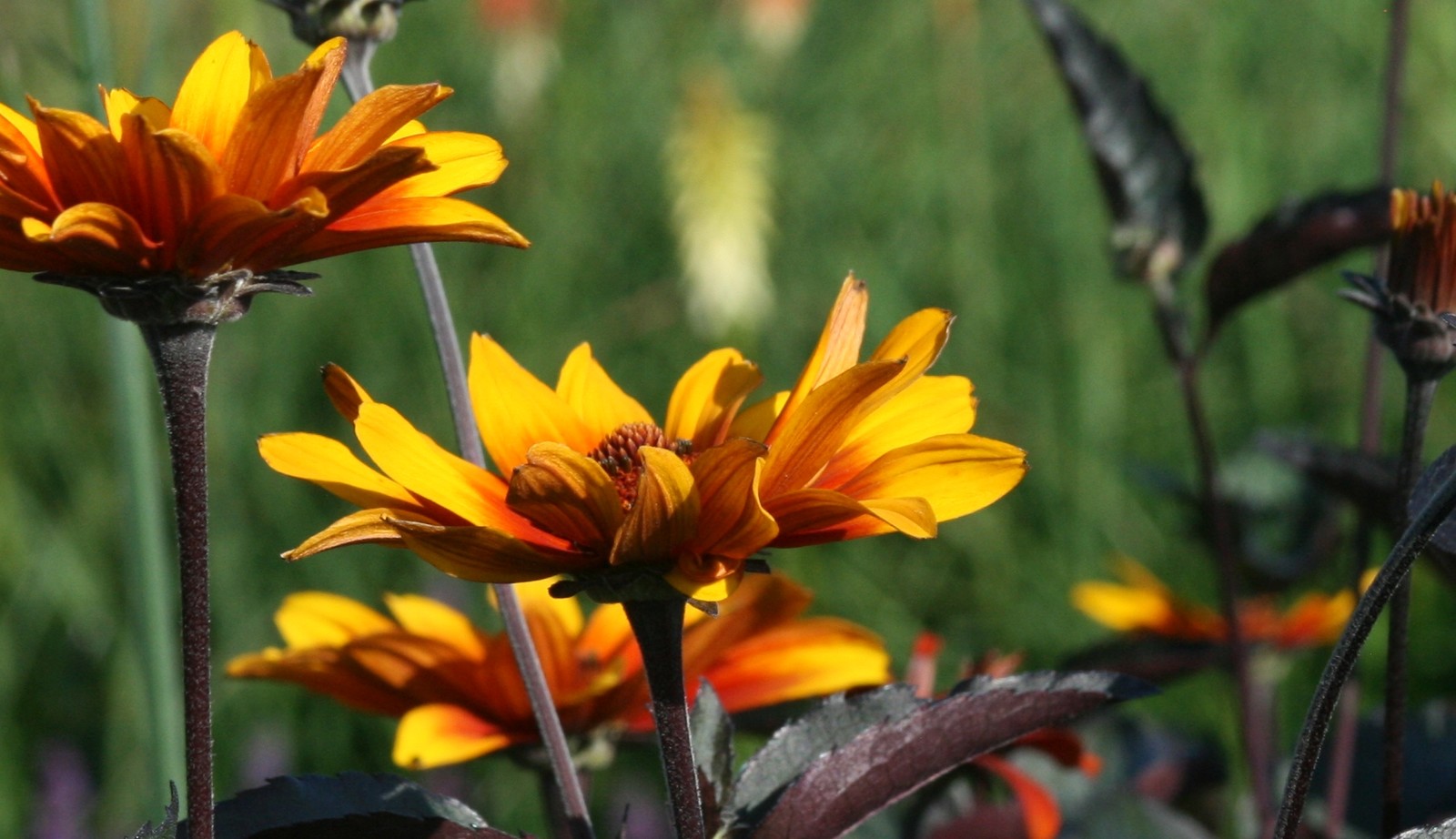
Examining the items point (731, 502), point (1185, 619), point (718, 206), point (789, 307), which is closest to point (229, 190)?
point (731, 502)

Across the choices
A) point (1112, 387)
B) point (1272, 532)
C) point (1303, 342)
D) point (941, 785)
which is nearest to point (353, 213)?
point (941, 785)

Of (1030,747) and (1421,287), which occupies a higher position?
(1421,287)

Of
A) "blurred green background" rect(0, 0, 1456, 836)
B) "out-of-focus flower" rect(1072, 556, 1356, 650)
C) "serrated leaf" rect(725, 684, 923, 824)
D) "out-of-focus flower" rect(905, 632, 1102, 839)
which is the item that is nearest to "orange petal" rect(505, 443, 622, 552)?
"serrated leaf" rect(725, 684, 923, 824)

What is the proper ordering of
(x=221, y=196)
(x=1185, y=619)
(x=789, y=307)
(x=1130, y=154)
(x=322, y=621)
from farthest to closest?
1. (x=789, y=307)
2. (x=1185, y=619)
3. (x=1130, y=154)
4. (x=322, y=621)
5. (x=221, y=196)

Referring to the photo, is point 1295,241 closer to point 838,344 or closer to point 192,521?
point 838,344

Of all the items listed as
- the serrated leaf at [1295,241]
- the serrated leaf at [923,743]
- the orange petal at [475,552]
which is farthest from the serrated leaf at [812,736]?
the serrated leaf at [1295,241]

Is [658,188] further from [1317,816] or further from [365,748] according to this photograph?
[1317,816]
